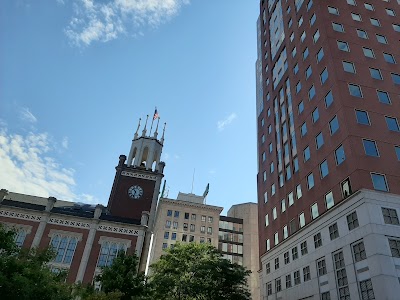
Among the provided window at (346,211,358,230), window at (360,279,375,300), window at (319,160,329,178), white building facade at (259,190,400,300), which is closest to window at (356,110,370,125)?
window at (319,160,329,178)

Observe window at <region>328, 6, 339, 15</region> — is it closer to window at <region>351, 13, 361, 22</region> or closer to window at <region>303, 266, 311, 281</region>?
window at <region>351, 13, 361, 22</region>

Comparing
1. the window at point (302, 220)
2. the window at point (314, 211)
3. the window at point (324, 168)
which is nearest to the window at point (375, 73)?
the window at point (324, 168)

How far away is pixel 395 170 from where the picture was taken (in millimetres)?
29891

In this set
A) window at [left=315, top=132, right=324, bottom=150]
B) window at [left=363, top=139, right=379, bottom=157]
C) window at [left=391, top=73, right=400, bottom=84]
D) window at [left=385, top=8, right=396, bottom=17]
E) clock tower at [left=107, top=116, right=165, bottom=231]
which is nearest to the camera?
window at [left=363, top=139, right=379, bottom=157]

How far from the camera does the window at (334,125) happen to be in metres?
33.5

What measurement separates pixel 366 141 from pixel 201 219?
232ft

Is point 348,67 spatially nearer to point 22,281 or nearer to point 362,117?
point 362,117

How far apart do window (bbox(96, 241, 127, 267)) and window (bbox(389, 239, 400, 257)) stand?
108 ft

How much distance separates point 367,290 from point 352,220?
18.1 feet

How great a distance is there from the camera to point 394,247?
1027 inches

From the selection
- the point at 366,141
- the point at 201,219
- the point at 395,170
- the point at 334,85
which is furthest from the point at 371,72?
the point at 201,219

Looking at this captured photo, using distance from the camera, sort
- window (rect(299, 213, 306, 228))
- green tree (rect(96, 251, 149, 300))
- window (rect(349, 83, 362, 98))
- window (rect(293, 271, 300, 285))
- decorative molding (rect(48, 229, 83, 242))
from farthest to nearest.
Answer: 1. decorative molding (rect(48, 229, 83, 242))
2. window (rect(299, 213, 306, 228))
3. window (rect(293, 271, 300, 285))
4. window (rect(349, 83, 362, 98))
5. green tree (rect(96, 251, 149, 300))

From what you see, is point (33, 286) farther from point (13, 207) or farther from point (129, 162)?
point (129, 162)

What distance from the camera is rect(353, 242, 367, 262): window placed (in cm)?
2680
